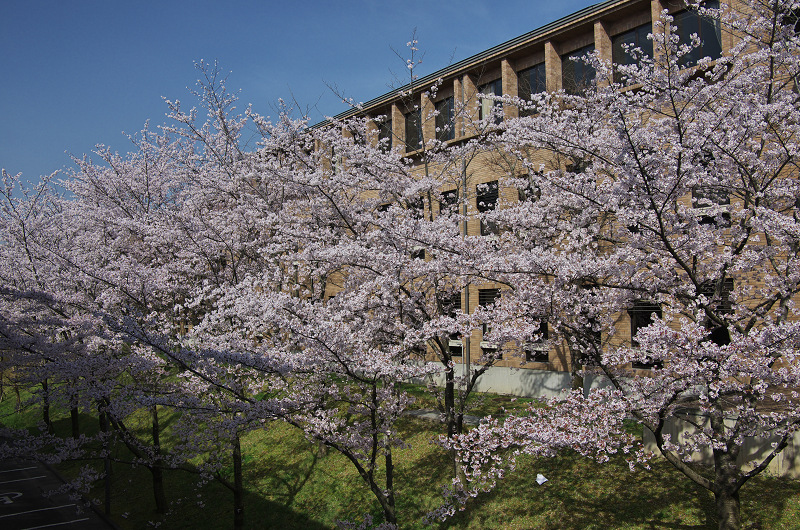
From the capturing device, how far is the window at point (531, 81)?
21156 millimetres

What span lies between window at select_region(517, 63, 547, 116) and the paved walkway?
22.2 m

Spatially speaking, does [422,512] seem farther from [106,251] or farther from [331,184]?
[106,251]

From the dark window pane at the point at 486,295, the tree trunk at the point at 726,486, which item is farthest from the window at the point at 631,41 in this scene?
the tree trunk at the point at 726,486

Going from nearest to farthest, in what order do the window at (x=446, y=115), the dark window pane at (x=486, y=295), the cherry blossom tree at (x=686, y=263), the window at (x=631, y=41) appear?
the cherry blossom tree at (x=686, y=263), the window at (x=631, y=41), the dark window pane at (x=486, y=295), the window at (x=446, y=115)

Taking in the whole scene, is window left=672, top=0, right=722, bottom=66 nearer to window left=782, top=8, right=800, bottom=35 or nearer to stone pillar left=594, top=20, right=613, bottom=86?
stone pillar left=594, top=20, right=613, bottom=86

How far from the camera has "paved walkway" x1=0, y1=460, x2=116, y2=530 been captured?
1616cm

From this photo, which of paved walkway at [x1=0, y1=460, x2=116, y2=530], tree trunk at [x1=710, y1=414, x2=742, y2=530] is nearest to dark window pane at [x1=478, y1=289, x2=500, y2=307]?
tree trunk at [x1=710, y1=414, x2=742, y2=530]

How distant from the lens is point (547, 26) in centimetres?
2056

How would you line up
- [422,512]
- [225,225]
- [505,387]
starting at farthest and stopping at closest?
[505,387], [225,225], [422,512]

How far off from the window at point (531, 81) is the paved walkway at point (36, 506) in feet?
72.7

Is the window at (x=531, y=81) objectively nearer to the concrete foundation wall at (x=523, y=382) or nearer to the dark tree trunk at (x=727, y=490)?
the concrete foundation wall at (x=523, y=382)

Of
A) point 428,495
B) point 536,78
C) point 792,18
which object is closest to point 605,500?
point 428,495

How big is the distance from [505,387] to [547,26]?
1518 centimetres

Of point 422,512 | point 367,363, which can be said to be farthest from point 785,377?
point 422,512
